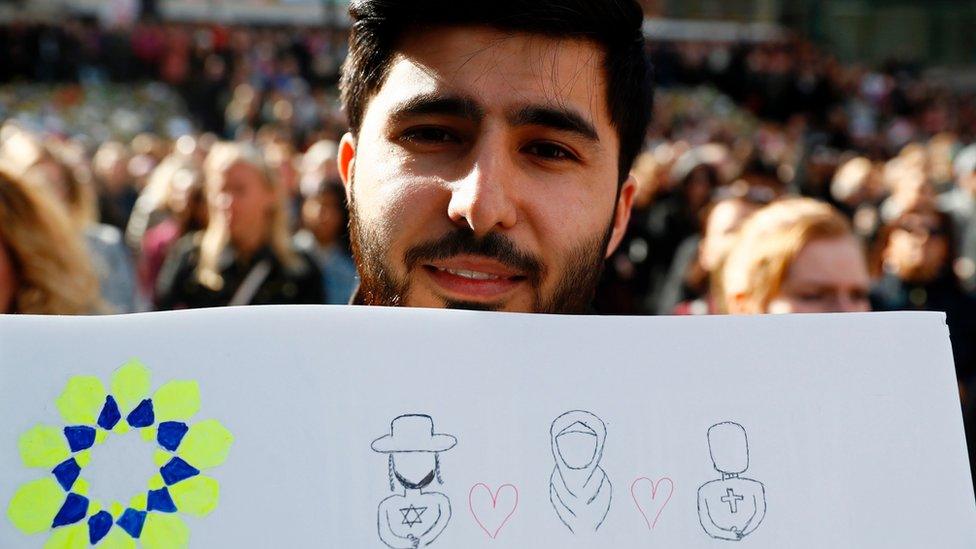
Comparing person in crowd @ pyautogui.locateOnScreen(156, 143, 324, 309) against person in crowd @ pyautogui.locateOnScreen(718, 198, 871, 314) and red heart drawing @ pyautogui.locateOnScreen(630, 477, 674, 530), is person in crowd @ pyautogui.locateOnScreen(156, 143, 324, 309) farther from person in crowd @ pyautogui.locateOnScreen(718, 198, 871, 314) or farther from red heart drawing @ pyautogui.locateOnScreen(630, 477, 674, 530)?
red heart drawing @ pyautogui.locateOnScreen(630, 477, 674, 530)

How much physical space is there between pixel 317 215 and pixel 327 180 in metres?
0.24

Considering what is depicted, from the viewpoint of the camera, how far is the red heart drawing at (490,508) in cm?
118

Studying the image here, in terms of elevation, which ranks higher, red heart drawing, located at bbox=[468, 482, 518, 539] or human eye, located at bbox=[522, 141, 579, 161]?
human eye, located at bbox=[522, 141, 579, 161]

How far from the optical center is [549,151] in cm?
142

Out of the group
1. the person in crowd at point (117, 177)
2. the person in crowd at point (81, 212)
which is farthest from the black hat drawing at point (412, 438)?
the person in crowd at point (117, 177)

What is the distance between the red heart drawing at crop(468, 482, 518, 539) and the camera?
1.18 meters

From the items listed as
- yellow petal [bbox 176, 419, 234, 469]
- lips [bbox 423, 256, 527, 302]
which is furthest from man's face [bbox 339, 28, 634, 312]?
yellow petal [bbox 176, 419, 234, 469]

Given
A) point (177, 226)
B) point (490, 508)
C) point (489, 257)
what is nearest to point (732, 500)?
point (490, 508)

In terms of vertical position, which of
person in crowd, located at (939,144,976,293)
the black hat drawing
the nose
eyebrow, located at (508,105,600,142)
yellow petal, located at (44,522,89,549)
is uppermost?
person in crowd, located at (939,144,976,293)

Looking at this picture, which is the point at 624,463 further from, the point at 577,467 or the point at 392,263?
the point at 392,263

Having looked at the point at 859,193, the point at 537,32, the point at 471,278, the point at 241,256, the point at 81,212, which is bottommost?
the point at 471,278

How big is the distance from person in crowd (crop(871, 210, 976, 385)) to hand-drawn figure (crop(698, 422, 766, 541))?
3155 millimetres

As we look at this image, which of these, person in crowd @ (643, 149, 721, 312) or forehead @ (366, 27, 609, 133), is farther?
person in crowd @ (643, 149, 721, 312)

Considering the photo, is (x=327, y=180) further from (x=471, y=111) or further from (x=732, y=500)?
(x=732, y=500)
